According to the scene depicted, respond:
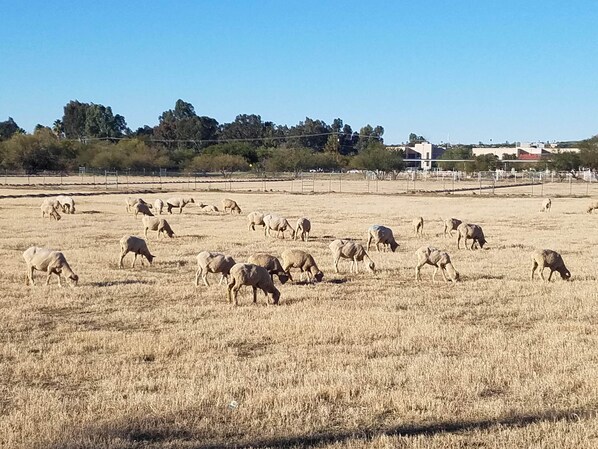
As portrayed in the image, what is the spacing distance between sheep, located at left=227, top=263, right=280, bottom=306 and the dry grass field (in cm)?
38

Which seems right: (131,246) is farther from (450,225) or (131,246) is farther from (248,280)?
(450,225)

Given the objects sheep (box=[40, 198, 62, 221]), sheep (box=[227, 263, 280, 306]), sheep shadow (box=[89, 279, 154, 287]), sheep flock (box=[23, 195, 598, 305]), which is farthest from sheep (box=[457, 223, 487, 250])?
sheep (box=[40, 198, 62, 221])

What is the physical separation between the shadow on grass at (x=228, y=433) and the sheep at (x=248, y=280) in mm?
7554

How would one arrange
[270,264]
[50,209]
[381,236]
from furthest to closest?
[50,209], [381,236], [270,264]

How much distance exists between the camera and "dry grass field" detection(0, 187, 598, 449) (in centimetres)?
913

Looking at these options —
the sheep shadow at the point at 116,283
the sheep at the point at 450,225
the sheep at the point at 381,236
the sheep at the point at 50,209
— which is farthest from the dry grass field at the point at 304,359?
the sheep at the point at 50,209

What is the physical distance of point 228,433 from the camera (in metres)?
9.10

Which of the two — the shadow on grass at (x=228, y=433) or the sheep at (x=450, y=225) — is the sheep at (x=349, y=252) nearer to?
the sheep at (x=450, y=225)

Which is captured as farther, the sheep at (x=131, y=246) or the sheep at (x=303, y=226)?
the sheep at (x=303, y=226)

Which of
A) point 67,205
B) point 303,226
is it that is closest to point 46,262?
point 303,226

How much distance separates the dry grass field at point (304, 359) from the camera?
9133mm

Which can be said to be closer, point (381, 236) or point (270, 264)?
point (270, 264)

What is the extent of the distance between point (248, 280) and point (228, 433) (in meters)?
8.08

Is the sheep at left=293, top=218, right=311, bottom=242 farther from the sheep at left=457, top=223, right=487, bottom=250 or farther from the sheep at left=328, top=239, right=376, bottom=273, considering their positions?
the sheep at left=328, top=239, right=376, bottom=273
